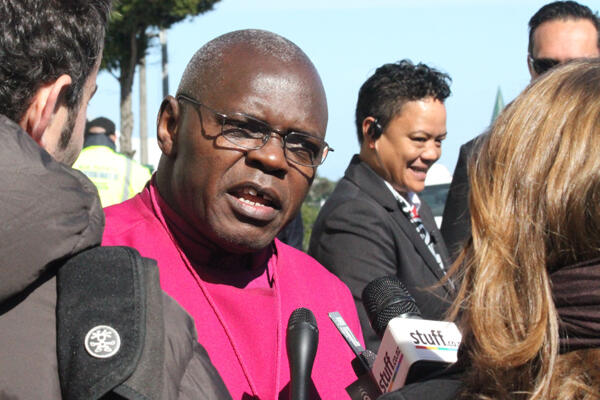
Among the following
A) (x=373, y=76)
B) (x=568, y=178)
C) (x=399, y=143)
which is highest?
(x=568, y=178)

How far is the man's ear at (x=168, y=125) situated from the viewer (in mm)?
2476

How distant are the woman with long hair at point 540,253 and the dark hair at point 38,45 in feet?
2.86

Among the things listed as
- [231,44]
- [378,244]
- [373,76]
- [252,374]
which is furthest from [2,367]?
[373,76]

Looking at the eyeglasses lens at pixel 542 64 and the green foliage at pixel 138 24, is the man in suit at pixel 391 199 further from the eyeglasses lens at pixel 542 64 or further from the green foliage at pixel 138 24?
the green foliage at pixel 138 24

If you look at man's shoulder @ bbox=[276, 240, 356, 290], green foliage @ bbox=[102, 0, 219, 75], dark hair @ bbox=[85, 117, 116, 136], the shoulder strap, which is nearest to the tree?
green foliage @ bbox=[102, 0, 219, 75]

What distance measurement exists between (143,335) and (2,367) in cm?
24

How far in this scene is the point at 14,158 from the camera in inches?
51.9

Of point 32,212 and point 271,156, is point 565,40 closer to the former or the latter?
point 271,156

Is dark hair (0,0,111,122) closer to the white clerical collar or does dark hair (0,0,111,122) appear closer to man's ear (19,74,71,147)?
man's ear (19,74,71,147)

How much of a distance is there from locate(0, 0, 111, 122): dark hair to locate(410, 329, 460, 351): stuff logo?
913 mm

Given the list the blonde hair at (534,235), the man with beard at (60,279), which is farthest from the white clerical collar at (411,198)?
the man with beard at (60,279)

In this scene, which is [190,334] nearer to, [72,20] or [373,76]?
[72,20]

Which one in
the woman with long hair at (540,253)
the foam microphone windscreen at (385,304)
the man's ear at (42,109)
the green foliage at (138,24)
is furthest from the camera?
the green foliage at (138,24)

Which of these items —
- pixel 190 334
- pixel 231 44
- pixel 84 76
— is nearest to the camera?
pixel 190 334
